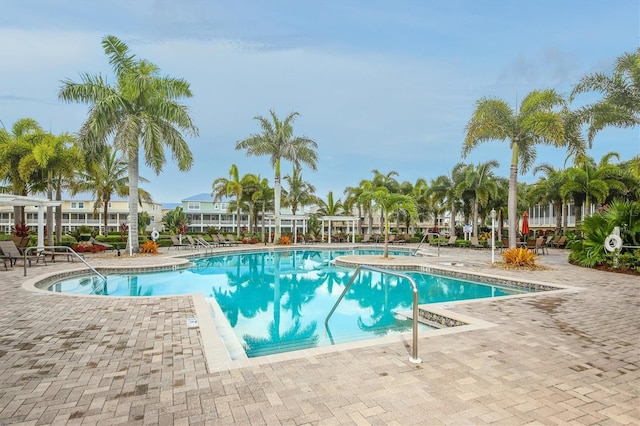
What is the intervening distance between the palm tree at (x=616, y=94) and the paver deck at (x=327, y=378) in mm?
10882

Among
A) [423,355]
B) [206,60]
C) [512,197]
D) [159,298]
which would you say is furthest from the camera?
[206,60]

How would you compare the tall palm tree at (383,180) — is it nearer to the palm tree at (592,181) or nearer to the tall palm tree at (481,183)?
the tall palm tree at (481,183)

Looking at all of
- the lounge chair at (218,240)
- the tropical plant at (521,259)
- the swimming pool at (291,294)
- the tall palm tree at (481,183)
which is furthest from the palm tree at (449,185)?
the swimming pool at (291,294)

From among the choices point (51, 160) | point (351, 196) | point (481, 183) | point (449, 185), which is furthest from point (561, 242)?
point (51, 160)

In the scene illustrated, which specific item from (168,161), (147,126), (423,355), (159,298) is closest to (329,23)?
(147,126)

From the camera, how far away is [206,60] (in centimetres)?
1859

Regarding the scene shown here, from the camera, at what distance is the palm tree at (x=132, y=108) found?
1548cm

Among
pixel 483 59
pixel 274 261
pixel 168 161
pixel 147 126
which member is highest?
pixel 483 59

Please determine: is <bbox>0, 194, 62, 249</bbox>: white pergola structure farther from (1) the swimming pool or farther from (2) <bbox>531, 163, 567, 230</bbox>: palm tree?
(2) <bbox>531, 163, 567, 230</bbox>: palm tree

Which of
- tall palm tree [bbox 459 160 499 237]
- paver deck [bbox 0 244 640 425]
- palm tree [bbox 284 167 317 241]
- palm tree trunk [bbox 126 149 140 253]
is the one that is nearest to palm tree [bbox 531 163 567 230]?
tall palm tree [bbox 459 160 499 237]

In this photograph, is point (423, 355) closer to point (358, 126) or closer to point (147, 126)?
point (147, 126)

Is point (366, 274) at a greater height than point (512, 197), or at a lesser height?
lesser

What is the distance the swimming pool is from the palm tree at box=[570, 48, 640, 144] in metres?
8.36

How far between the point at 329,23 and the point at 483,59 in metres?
7.74
